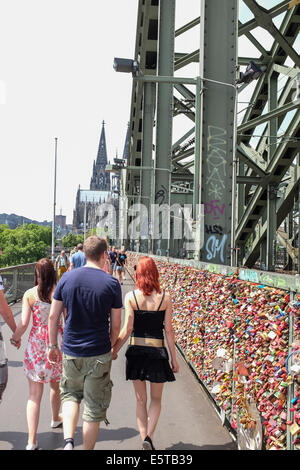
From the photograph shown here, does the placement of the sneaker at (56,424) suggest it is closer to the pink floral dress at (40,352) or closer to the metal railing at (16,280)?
the pink floral dress at (40,352)

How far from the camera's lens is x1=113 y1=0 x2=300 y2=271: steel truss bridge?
966 centimetres

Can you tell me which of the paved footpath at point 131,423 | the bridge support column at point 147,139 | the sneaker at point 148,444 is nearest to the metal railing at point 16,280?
the paved footpath at point 131,423

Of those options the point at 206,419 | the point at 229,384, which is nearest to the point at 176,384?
the point at 206,419

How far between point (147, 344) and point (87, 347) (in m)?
0.67

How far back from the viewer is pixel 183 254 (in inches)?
1433

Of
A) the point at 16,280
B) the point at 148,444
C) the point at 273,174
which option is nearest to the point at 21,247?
the point at 273,174

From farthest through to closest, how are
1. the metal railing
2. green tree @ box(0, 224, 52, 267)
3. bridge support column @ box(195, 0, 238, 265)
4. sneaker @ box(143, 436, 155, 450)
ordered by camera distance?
green tree @ box(0, 224, 52, 267), the metal railing, bridge support column @ box(195, 0, 238, 265), sneaker @ box(143, 436, 155, 450)

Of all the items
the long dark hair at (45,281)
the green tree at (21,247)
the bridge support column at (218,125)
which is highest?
the bridge support column at (218,125)

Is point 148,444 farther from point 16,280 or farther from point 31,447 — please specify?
point 16,280

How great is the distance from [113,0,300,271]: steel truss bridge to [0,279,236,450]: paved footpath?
3476 millimetres

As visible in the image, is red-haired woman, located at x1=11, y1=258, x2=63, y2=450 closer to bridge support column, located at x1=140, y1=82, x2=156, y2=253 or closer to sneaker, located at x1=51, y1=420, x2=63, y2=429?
sneaker, located at x1=51, y1=420, x2=63, y2=429

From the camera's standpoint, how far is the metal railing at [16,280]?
1561cm

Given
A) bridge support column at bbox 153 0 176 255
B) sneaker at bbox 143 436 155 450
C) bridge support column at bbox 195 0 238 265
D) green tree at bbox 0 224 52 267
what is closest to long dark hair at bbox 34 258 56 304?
sneaker at bbox 143 436 155 450

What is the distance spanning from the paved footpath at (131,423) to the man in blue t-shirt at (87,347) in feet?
2.24
